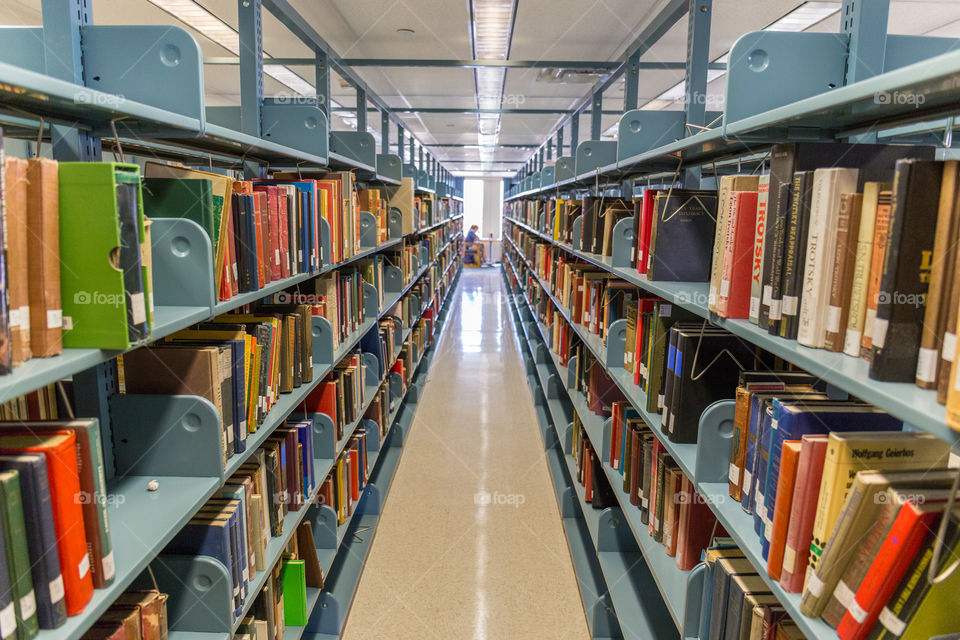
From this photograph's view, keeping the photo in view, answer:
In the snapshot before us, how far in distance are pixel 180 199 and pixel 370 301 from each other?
82.7 inches

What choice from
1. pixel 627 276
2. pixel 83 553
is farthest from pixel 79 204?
pixel 627 276

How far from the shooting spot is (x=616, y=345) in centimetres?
237

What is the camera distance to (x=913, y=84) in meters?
0.70

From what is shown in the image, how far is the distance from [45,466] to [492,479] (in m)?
3.21

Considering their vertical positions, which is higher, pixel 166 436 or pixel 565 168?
pixel 565 168

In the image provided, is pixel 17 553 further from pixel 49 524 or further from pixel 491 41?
pixel 491 41

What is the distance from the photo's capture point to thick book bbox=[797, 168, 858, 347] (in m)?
0.96

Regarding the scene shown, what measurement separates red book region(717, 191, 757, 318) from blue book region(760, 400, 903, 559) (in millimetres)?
251

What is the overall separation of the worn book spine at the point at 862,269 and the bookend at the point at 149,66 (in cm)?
127

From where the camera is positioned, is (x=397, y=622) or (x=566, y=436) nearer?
(x=397, y=622)

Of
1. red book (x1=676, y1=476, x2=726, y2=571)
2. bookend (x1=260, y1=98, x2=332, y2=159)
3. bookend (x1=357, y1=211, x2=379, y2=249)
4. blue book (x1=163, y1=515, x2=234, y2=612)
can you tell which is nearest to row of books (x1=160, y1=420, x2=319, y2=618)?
blue book (x1=163, y1=515, x2=234, y2=612)

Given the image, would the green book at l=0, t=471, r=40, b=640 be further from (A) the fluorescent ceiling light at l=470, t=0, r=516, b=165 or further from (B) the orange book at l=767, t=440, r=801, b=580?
(A) the fluorescent ceiling light at l=470, t=0, r=516, b=165

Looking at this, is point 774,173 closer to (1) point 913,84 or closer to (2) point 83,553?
(1) point 913,84

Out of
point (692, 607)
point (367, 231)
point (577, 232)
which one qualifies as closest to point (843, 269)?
point (692, 607)
